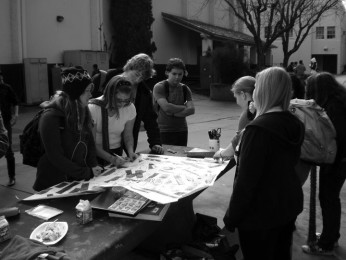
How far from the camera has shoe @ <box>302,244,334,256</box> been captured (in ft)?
13.3

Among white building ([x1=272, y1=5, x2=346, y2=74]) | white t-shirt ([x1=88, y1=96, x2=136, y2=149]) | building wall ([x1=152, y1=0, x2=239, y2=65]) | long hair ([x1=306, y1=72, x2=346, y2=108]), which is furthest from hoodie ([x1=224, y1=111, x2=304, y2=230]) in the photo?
white building ([x1=272, y1=5, x2=346, y2=74])

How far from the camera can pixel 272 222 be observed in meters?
2.54

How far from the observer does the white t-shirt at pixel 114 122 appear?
143 inches

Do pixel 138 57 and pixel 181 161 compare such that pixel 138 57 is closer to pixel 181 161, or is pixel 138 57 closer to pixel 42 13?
pixel 181 161

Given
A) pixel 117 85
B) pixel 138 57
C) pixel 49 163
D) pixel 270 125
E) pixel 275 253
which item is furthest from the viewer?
pixel 138 57

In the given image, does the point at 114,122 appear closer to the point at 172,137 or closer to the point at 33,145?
the point at 33,145

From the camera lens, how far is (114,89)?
359cm

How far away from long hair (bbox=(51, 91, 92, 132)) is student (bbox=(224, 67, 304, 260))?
1269 millimetres

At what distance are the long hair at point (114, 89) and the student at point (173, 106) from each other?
1495mm

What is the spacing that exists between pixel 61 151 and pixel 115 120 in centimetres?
80

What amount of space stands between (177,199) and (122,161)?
3.45ft

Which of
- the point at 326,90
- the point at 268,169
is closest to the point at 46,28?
the point at 326,90

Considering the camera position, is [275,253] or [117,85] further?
[117,85]

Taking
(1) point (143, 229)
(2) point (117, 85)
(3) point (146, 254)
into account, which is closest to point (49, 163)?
(2) point (117, 85)
